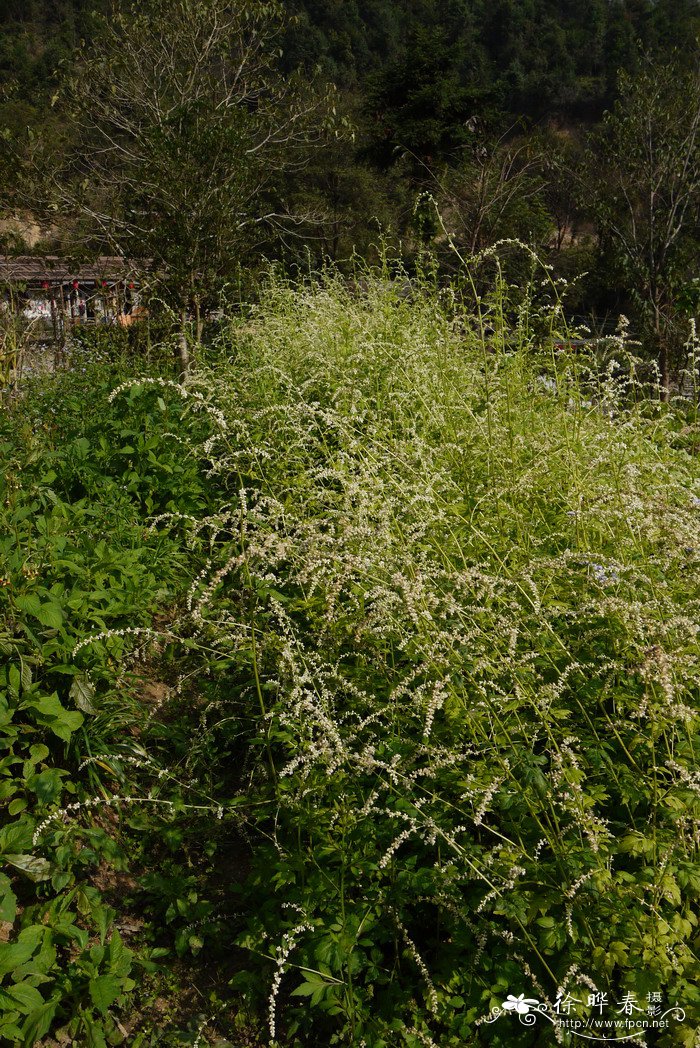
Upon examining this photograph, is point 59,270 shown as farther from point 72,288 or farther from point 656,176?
point 656,176

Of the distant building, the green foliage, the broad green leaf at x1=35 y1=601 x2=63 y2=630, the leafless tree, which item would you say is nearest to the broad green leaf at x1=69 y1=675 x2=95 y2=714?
the green foliage

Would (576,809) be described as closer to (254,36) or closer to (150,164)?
(150,164)

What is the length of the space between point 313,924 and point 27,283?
34.0 feet

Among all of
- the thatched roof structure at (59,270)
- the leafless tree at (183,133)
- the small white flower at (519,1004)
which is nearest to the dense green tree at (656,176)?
the leafless tree at (183,133)

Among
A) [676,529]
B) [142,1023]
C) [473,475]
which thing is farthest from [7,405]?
[676,529]

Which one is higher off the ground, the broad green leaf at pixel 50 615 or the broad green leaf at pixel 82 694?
the broad green leaf at pixel 50 615

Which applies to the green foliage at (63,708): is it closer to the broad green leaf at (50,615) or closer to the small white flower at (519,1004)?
the broad green leaf at (50,615)

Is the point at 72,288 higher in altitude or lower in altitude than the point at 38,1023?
higher

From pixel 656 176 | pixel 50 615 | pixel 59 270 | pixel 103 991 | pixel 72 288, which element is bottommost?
pixel 103 991

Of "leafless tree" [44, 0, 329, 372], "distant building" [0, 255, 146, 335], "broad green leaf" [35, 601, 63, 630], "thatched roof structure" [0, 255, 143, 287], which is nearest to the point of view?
"broad green leaf" [35, 601, 63, 630]

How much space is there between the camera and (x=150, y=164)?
8367 mm

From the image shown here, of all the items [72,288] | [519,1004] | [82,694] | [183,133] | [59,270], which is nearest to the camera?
[519,1004]

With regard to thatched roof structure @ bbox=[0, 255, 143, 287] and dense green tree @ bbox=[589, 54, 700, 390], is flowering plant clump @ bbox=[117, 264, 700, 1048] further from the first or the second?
dense green tree @ bbox=[589, 54, 700, 390]

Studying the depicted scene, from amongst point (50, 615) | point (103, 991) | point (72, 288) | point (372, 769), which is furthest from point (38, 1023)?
point (72, 288)
